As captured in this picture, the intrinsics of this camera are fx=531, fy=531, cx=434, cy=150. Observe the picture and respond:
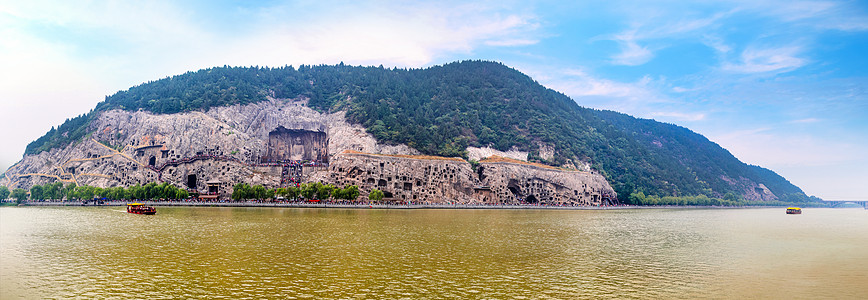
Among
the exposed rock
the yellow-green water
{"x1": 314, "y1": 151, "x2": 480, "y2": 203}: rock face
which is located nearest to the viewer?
the yellow-green water

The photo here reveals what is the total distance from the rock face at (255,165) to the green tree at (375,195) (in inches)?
254

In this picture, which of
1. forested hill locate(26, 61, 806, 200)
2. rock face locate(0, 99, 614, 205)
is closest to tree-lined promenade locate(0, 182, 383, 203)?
rock face locate(0, 99, 614, 205)

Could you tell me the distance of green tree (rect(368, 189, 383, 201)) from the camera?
10462 centimetres

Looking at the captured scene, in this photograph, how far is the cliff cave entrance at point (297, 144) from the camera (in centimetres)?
14412

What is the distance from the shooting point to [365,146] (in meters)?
129

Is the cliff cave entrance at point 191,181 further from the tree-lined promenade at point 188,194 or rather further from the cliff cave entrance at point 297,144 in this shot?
the cliff cave entrance at point 297,144

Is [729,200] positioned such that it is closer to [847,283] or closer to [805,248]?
[805,248]

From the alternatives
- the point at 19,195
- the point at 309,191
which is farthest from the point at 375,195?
the point at 19,195

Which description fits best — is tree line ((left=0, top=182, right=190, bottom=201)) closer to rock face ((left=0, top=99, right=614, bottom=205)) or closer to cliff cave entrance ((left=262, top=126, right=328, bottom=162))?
rock face ((left=0, top=99, right=614, bottom=205))

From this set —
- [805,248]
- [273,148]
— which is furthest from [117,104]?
[805,248]

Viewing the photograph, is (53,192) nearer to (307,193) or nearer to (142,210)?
(142,210)

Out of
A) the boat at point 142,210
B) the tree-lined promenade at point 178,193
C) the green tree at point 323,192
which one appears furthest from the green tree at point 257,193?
the boat at point 142,210

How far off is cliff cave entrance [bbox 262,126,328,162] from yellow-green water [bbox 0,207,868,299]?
9081 centimetres

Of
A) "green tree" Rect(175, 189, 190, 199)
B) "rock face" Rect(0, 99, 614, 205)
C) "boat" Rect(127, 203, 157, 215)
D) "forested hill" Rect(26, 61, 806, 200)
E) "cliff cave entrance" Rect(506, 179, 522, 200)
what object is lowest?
"boat" Rect(127, 203, 157, 215)
